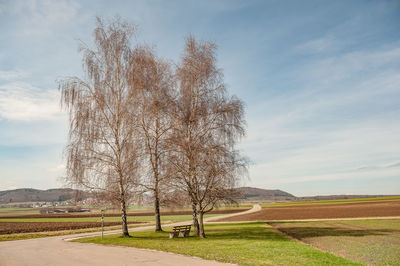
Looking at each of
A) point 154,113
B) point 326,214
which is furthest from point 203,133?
point 326,214

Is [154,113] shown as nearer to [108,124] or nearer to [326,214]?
[108,124]

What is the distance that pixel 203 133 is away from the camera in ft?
75.9

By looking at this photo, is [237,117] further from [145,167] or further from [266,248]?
[266,248]

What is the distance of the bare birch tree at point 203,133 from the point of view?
2091cm

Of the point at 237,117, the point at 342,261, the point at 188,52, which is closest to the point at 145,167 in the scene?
the point at 237,117

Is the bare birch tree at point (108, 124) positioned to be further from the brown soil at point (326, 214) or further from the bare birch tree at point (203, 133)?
the brown soil at point (326, 214)

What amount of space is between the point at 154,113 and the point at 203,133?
477 cm

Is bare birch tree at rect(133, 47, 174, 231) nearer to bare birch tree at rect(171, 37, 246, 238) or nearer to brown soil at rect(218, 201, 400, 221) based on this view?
bare birch tree at rect(171, 37, 246, 238)

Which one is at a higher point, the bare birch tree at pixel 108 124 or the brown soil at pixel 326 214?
the bare birch tree at pixel 108 124

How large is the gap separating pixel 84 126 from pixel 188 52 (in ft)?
34.2

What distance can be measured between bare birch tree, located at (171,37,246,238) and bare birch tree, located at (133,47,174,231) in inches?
45.9

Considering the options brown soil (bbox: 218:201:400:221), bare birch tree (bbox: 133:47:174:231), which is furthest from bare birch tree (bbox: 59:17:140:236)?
brown soil (bbox: 218:201:400:221)

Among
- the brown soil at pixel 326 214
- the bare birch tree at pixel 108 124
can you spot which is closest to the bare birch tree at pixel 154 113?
the bare birch tree at pixel 108 124

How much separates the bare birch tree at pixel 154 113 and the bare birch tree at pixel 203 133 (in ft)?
3.83
